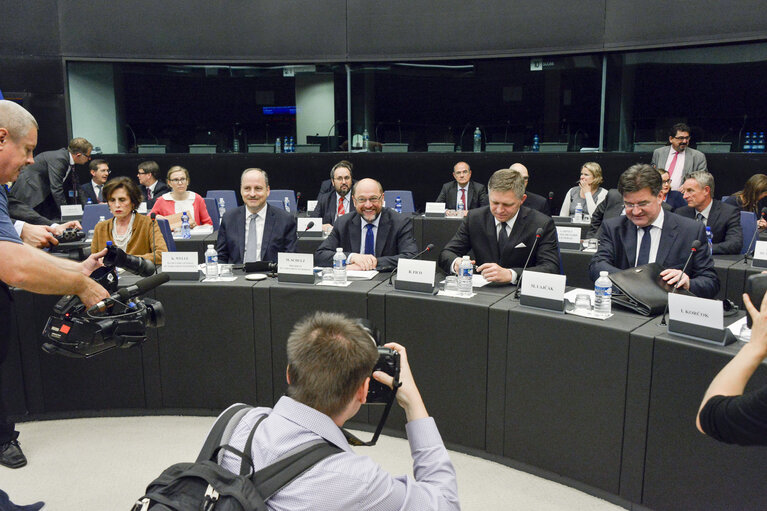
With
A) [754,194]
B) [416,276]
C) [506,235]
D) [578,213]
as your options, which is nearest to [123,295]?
[416,276]

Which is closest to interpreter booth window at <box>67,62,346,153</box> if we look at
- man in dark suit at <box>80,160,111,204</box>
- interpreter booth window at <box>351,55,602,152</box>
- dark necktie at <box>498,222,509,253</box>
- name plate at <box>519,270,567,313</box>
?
interpreter booth window at <box>351,55,602,152</box>

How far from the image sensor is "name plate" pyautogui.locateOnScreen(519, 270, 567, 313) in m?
2.66

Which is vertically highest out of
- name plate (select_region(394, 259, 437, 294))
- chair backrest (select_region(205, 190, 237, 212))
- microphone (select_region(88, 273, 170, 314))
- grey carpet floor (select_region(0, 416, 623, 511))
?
chair backrest (select_region(205, 190, 237, 212))

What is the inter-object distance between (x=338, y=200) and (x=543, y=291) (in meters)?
3.70

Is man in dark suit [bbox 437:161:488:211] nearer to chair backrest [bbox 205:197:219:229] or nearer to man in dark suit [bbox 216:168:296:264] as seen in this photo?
chair backrest [bbox 205:197:219:229]

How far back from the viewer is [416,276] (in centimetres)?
305

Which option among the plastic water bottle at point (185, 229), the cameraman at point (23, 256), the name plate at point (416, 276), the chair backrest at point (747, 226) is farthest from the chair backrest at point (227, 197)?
the chair backrest at point (747, 226)

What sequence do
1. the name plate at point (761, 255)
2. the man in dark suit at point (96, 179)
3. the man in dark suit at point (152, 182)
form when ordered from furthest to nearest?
the man in dark suit at point (96, 179) < the man in dark suit at point (152, 182) < the name plate at point (761, 255)

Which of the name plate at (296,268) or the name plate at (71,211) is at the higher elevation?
the name plate at (71,211)

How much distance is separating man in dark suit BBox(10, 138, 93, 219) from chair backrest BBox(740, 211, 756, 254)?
245 inches

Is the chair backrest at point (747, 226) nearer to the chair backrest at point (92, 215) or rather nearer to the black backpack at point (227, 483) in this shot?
the black backpack at point (227, 483)

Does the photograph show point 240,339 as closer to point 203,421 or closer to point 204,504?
point 203,421

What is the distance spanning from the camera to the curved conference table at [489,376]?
228 centimetres

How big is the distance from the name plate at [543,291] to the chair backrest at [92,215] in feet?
14.4
